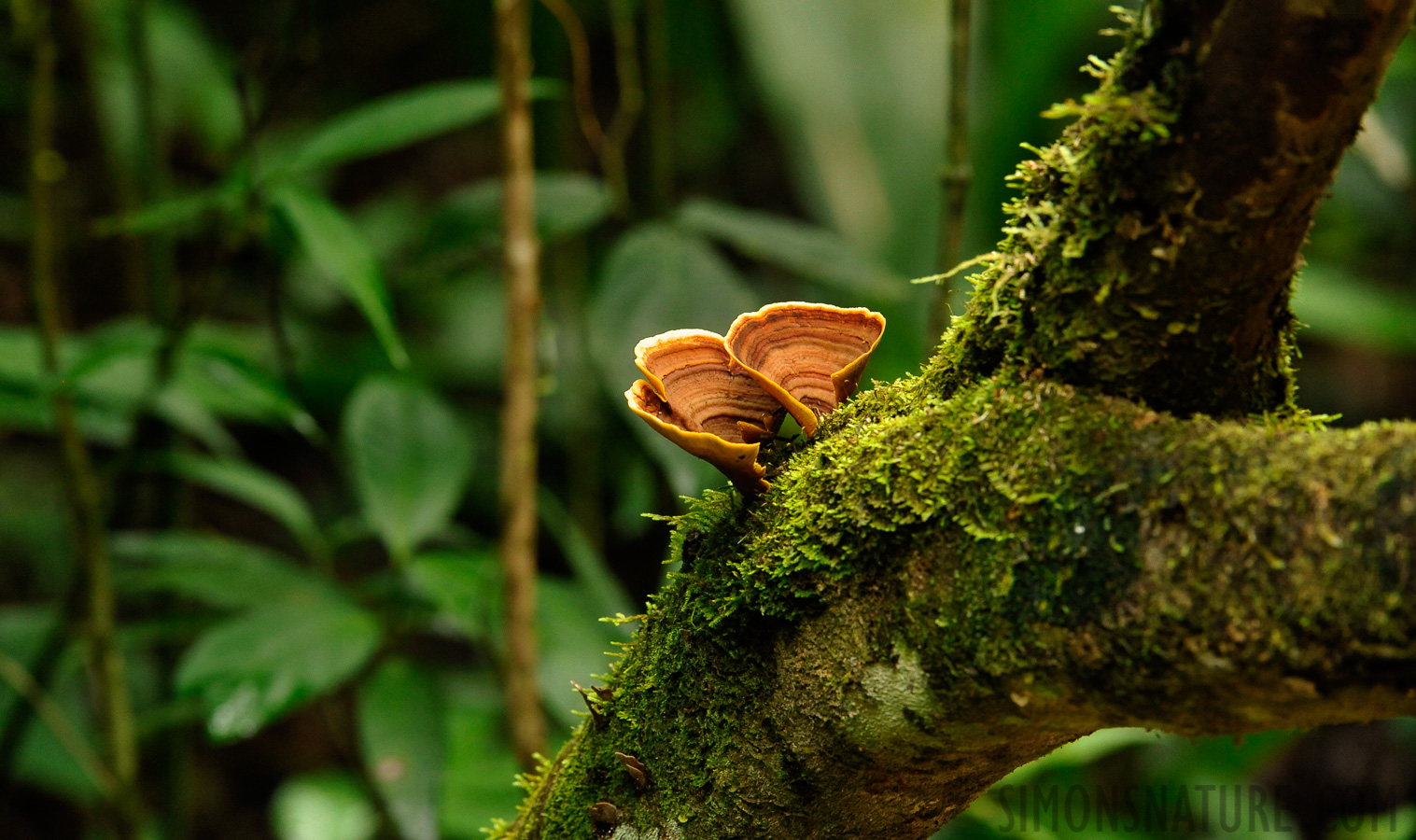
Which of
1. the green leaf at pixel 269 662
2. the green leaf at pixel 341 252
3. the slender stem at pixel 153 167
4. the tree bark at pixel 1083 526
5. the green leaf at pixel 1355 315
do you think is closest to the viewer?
the tree bark at pixel 1083 526

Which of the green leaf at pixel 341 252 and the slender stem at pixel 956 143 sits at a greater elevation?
the slender stem at pixel 956 143

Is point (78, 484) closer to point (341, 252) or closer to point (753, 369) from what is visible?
point (341, 252)

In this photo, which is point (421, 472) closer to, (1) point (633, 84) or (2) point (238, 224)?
(2) point (238, 224)

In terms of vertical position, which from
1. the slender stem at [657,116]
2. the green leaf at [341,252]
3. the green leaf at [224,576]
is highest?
the slender stem at [657,116]

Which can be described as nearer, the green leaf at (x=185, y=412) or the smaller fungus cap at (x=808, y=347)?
the smaller fungus cap at (x=808, y=347)

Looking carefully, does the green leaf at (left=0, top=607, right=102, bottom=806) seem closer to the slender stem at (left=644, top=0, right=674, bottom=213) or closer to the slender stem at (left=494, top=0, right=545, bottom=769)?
the slender stem at (left=494, top=0, right=545, bottom=769)

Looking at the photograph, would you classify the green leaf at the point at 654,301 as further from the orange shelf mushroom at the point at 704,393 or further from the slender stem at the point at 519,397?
the orange shelf mushroom at the point at 704,393

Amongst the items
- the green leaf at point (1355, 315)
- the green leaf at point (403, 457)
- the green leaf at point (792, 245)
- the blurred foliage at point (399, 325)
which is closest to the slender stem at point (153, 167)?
the blurred foliage at point (399, 325)
